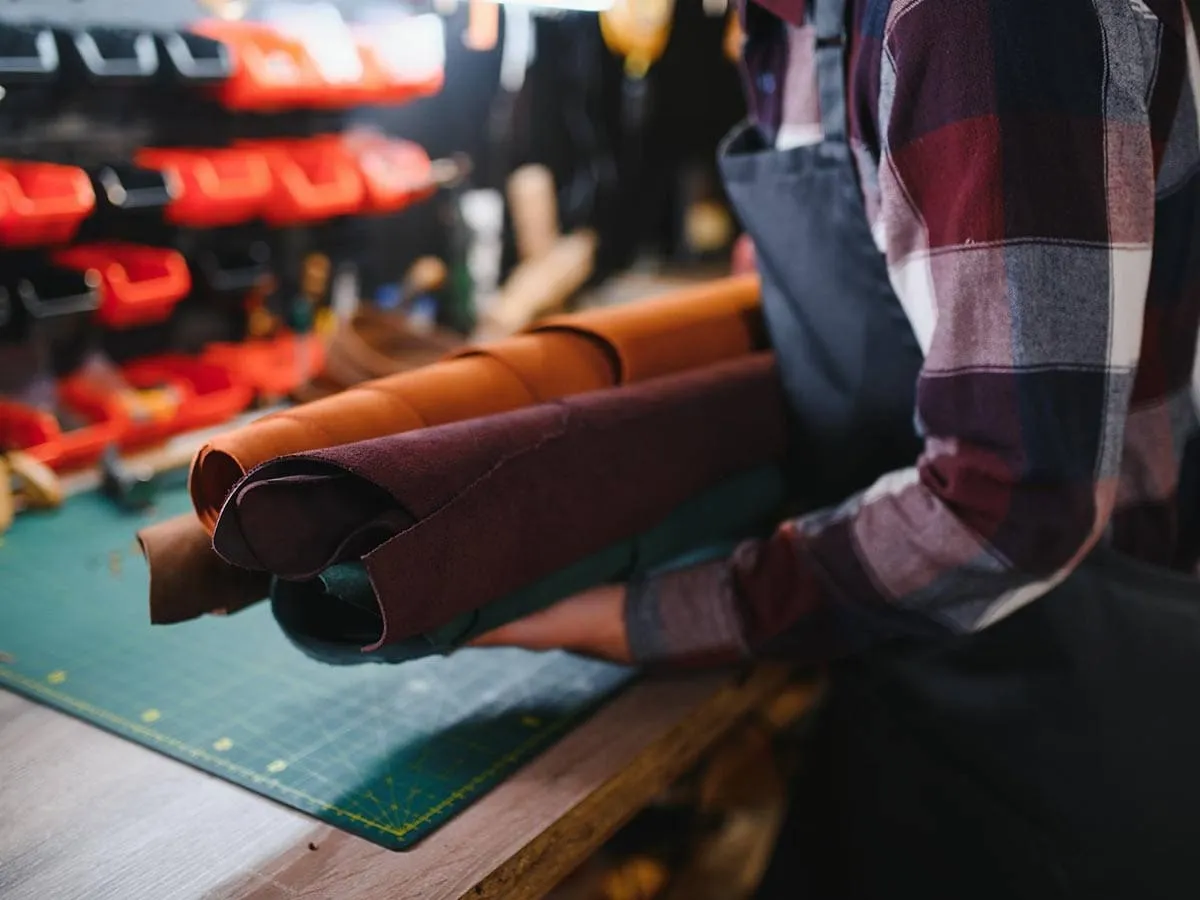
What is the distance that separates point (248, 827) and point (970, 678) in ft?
2.00

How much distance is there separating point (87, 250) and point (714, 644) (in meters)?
0.92

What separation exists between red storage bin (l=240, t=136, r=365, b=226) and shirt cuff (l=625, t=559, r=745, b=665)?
84 centimetres

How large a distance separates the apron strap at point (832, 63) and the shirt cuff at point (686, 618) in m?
0.37

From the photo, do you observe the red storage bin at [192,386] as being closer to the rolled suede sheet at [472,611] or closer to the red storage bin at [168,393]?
the red storage bin at [168,393]

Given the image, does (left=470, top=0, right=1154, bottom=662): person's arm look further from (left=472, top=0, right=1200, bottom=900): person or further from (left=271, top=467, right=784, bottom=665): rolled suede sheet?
(left=271, top=467, right=784, bottom=665): rolled suede sheet

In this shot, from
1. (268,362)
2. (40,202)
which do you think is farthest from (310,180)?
(40,202)

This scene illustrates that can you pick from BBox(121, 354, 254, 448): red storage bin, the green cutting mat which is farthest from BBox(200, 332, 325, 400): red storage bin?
the green cutting mat

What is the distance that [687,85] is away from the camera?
7.88 feet

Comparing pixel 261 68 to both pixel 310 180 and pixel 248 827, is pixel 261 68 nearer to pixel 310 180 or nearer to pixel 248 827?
pixel 310 180

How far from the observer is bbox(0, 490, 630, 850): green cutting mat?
0.83m

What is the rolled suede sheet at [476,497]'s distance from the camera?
2.41ft

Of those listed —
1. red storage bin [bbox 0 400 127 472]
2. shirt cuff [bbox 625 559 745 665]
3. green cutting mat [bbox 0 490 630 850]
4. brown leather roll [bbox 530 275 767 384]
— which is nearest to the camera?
green cutting mat [bbox 0 490 630 850]

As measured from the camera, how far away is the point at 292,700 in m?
0.94

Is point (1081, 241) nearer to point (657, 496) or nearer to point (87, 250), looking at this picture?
point (657, 496)
